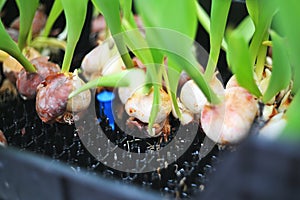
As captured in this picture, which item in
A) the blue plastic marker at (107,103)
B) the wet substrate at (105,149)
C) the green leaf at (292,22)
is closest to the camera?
the green leaf at (292,22)

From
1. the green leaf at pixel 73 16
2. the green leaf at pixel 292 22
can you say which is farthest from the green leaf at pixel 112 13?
the green leaf at pixel 292 22

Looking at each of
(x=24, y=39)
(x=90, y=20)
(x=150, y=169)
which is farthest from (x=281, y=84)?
(x=90, y=20)

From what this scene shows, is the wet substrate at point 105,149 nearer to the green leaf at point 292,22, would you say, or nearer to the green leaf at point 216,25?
the green leaf at point 216,25

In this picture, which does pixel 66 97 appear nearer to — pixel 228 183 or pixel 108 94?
pixel 108 94

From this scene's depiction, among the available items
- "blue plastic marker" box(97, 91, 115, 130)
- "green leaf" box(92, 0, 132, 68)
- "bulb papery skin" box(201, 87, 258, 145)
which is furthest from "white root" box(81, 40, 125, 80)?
"bulb papery skin" box(201, 87, 258, 145)

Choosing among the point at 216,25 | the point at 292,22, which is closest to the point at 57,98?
the point at 216,25
